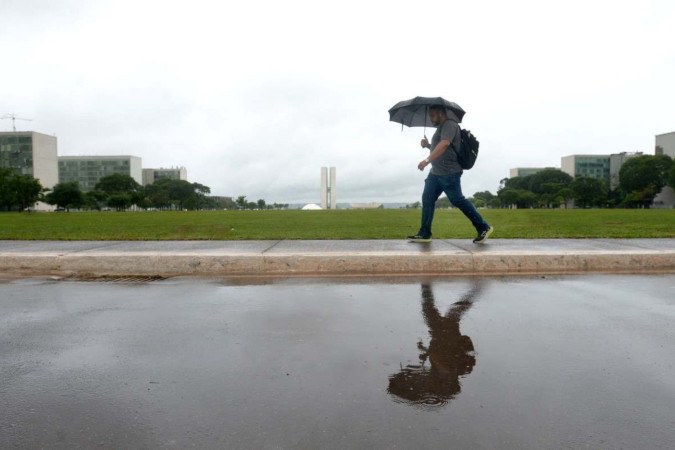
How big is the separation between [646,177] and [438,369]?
390ft

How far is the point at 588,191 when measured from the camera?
106188 mm

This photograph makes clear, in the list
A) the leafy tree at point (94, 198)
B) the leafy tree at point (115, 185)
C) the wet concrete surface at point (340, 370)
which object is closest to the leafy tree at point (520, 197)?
the leafy tree at point (115, 185)

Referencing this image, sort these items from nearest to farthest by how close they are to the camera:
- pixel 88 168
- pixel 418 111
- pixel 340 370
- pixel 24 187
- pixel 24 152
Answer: pixel 340 370
pixel 418 111
pixel 24 187
pixel 24 152
pixel 88 168

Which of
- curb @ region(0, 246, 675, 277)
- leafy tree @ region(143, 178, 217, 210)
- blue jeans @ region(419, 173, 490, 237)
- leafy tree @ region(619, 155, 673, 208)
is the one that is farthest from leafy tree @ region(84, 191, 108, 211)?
leafy tree @ region(619, 155, 673, 208)

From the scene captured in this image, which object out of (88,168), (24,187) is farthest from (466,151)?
(88,168)

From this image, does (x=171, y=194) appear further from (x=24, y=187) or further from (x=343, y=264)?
(x=343, y=264)

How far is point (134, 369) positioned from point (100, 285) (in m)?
2.89

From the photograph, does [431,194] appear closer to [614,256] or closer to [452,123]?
[452,123]

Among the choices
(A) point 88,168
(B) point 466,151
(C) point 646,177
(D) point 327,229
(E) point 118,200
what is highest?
(A) point 88,168

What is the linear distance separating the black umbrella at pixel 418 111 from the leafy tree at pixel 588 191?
365 feet

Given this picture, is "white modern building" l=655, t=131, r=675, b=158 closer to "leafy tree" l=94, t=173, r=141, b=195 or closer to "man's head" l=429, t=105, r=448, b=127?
"leafy tree" l=94, t=173, r=141, b=195

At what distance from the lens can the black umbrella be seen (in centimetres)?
744

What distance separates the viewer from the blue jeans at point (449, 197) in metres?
7.21

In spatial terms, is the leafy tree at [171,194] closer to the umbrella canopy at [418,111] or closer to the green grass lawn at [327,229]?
the green grass lawn at [327,229]
